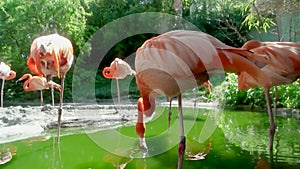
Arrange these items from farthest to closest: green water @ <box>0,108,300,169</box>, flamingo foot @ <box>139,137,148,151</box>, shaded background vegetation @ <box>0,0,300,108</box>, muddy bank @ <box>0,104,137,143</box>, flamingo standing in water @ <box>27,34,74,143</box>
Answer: shaded background vegetation @ <box>0,0,300,108</box> < muddy bank @ <box>0,104,137,143</box> < flamingo standing in water @ <box>27,34,74,143</box> < flamingo foot @ <box>139,137,148,151</box> < green water @ <box>0,108,300,169</box>

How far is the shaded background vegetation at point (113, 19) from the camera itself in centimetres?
622

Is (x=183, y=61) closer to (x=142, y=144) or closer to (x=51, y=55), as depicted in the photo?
(x=142, y=144)

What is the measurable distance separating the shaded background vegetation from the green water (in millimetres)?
2430

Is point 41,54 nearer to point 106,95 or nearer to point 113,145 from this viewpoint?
point 113,145

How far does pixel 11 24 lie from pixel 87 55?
200cm

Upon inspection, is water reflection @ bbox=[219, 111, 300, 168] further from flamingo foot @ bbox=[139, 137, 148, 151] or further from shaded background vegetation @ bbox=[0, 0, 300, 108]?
shaded background vegetation @ bbox=[0, 0, 300, 108]

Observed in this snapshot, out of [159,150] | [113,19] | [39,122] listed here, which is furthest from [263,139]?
[113,19]

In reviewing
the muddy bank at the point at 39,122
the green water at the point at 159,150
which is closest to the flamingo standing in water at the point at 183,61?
the green water at the point at 159,150

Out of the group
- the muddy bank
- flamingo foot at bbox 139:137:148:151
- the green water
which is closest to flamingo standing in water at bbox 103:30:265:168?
the green water

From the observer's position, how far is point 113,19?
34.1ft

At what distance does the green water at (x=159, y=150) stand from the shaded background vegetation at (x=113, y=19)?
243cm

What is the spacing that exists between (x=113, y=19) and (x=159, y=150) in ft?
27.6

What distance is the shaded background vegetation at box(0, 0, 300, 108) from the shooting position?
20.4ft

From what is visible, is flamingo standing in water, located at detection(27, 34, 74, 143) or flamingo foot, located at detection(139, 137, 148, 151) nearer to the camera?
flamingo foot, located at detection(139, 137, 148, 151)
